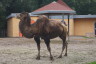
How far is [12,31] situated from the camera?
35250 mm

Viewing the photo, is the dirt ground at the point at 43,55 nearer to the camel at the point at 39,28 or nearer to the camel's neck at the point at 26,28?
the camel at the point at 39,28

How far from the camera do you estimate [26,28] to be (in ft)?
30.2

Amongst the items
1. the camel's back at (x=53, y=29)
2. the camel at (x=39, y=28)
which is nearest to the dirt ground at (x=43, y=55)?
the camel at (x=39, y=28)

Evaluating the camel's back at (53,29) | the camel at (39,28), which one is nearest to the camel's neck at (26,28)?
the camel at (39,28)

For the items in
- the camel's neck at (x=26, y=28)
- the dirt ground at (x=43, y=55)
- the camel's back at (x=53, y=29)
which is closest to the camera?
the camel's neck at (x=26, y=28)

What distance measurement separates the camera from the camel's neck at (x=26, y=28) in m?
9.19

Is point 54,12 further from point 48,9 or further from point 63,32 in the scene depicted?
point 63,32

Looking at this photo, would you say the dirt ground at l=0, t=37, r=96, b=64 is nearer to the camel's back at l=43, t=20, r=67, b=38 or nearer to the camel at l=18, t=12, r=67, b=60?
the camel at l=18, t=12, r=67, b=60

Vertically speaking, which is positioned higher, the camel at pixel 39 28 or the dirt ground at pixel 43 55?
the camel at pixel 39 28

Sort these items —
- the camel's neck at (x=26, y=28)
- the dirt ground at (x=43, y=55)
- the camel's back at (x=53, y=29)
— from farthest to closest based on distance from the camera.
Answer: the camel's back at (x=53, y=29), the dirt ground at (x=43, y=55), the camel's neck at (x=26, y=28)

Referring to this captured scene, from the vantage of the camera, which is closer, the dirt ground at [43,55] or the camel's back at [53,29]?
the dirt ground at [43,55]

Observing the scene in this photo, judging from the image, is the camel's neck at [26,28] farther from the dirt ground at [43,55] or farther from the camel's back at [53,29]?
the dirt ground at [43,55]

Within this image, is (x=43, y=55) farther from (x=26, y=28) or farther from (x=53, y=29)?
(x=26, y=28)

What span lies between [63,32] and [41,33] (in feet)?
4.44
